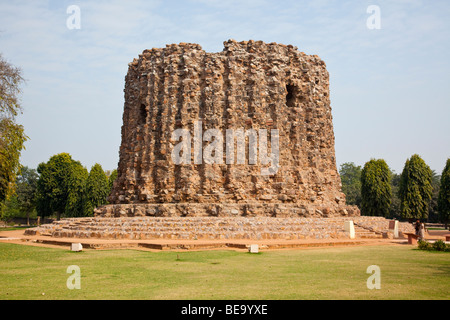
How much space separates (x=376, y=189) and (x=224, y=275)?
28866mm

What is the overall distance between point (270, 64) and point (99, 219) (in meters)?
11.8

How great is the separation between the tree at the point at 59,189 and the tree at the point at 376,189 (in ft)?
86.7

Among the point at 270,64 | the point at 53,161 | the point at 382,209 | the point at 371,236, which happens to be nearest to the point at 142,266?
the point at 371,236

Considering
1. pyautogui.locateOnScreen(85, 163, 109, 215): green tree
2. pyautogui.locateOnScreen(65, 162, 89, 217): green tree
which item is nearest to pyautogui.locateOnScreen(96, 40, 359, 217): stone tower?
pyautogui.locateOnScreen(85, 163, 109, 215): green tree

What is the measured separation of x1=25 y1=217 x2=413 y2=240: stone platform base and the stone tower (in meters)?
1.37

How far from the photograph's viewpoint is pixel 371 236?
19031mm

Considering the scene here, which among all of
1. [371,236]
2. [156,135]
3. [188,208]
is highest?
[156,135]

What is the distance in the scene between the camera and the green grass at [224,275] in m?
6.39

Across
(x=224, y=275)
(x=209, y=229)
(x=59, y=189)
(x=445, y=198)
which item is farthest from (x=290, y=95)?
(x=59, y=189)

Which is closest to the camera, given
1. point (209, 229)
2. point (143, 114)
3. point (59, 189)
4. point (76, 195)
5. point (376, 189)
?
point (209, 229)

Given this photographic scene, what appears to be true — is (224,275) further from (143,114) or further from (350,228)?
(143,114)

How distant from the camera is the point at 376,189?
34312 mm

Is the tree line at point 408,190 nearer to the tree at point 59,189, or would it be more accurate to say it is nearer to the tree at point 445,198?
the tree at point 445,198
